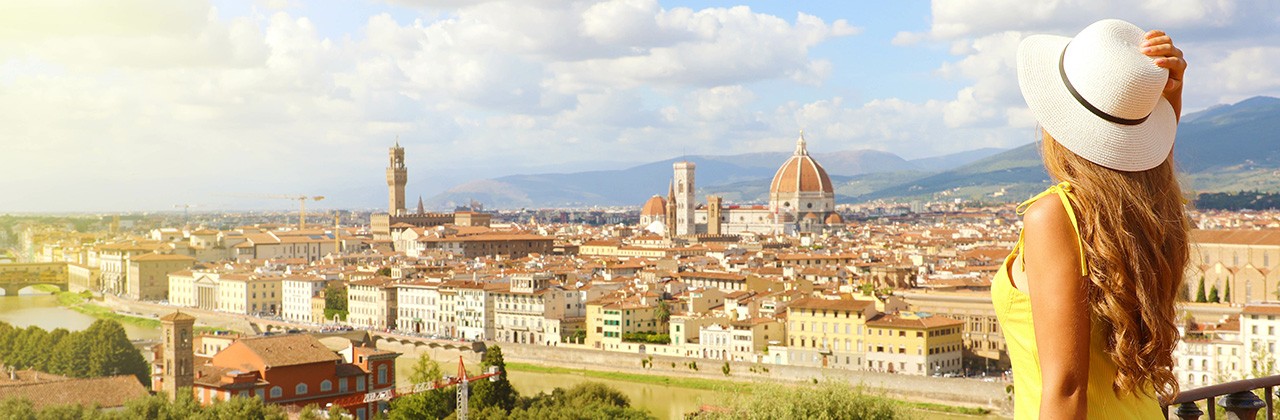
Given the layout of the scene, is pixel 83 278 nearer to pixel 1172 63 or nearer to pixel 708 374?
pixel 708 374

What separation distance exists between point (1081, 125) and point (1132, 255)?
99 millimetres

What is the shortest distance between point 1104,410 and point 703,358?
17872 mm

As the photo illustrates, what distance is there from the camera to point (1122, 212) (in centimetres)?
97

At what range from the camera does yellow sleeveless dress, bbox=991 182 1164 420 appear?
3.21ft

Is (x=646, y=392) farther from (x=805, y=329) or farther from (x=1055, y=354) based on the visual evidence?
(x=1055, y=354)

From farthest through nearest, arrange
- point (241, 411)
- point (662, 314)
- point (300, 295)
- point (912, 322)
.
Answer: point (300, 295) → point (662, 314) → point (912, 322) → point (241, 411)

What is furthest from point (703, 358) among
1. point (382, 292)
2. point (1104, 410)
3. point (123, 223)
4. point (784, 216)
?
point (123, 223)

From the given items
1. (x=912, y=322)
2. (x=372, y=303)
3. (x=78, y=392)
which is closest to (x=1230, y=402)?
(x=78, y=392)

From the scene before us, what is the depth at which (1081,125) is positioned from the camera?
97 cm

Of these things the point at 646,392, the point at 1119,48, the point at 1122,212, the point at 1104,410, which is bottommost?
the point at 646,392

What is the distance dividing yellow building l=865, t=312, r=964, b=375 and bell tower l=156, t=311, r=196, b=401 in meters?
8.46

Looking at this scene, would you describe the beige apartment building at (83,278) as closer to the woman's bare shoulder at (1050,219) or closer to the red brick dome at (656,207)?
the red brick dome at (656,207)

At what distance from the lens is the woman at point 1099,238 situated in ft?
3.10

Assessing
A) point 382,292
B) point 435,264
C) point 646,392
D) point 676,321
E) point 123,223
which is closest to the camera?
point 646,392
